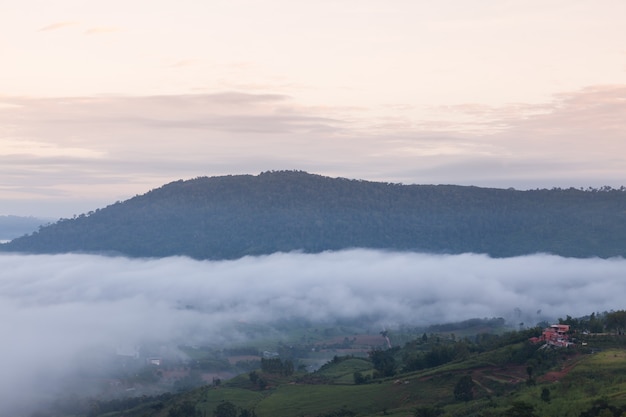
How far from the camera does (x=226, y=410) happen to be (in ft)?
401

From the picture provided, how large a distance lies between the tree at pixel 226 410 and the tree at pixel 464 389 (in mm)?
28073

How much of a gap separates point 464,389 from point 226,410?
99.7ft

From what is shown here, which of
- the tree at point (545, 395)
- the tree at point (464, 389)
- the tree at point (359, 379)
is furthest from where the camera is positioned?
the tree at point (359, 379)

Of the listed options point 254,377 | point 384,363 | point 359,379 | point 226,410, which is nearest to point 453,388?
point 359,379

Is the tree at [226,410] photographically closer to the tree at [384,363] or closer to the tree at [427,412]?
the tree at [384,363]

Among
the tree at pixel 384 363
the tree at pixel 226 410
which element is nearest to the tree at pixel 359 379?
the tree at pixel 384 363

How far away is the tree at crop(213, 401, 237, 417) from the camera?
121 metres

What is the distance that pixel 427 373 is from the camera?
123125mm

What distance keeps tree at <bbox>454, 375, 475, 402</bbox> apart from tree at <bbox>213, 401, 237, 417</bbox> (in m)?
28.1

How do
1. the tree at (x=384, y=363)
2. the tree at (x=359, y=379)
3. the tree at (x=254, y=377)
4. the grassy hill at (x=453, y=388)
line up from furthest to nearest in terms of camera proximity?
1. the tree at (x=254, y=377)
2. the tree at (x=384, y=363)
3. the tree at (x=359, y=379)
4. the grassy hill at (x=453, y=388)

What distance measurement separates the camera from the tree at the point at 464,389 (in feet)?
357

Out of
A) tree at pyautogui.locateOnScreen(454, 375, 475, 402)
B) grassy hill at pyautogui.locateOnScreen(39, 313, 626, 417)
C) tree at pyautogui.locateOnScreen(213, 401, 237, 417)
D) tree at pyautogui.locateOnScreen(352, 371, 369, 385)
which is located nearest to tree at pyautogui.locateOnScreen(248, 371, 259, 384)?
grassy hill at pyautogui.locateOnScreen(39, 313, 626, 417)

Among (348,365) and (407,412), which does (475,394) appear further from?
(348,365)

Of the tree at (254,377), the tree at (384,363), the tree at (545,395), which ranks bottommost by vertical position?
the tree at (254,377)
